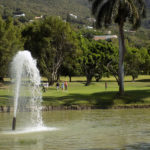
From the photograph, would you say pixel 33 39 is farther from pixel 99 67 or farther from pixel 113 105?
pixel 113 105

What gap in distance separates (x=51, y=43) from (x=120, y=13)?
35.6m

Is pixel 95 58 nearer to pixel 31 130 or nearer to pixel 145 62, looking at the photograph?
pixel 145 62

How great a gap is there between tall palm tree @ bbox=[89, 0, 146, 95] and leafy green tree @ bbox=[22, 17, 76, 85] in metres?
31.2

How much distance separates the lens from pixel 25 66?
28.6m

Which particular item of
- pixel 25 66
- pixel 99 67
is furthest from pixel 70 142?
pixel 99 67

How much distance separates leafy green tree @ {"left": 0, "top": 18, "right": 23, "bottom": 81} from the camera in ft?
224

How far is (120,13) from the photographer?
46.0 m

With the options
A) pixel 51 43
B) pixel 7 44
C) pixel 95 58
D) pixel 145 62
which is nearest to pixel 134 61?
pixel 145 62

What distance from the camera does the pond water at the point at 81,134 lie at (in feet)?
67.1

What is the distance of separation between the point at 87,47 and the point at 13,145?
78.0 meters

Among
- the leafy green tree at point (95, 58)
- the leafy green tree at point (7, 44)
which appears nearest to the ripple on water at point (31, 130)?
the leafy green tree at point (7, 44)

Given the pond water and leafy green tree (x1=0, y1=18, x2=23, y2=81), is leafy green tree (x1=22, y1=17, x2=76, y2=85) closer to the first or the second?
leafy green tree (x1=0, y1=18, x2=23, y2=81)

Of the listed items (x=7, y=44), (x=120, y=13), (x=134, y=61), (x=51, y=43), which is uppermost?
(x=120, y=13)

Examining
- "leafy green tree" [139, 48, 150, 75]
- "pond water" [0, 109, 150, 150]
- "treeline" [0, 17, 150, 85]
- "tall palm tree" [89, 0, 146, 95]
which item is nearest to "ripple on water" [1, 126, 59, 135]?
"pond water" [0, 109, 150, 150]
